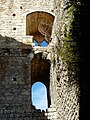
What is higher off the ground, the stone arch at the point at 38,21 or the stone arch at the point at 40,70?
the stone arch at the point at 38,21

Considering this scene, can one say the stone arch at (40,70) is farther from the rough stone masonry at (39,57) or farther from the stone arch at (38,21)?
the stone arch at (38,21)

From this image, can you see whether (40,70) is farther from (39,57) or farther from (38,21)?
(38,21)

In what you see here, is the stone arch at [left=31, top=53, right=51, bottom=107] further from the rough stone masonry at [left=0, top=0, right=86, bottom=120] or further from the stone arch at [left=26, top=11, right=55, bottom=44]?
the stone arch at [left=26, top=11, right=55, bottom=44]

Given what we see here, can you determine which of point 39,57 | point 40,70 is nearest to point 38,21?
point 40,70

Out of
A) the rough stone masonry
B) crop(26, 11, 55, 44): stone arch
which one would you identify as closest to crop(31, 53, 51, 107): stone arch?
the rough stone masonry

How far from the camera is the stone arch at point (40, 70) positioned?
13.1 meters

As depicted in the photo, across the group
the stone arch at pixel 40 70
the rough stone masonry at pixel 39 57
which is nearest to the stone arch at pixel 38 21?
the rough stone masonry at pixel 39 57

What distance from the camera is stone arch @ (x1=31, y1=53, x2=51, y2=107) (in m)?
13.1

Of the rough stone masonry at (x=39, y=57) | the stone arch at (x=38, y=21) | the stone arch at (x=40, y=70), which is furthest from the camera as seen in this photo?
the stone arch at (x=38, y=21)

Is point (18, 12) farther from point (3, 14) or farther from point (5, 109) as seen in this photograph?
point (5, 109)

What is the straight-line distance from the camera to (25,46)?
1268 centimetres

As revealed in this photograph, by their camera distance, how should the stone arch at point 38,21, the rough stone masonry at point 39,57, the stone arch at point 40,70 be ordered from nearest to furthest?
the rough stone masonry at point 39,57 → the stone arch at point 40,70 → the stone arch at point 38,21

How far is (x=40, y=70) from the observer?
46.2 ft

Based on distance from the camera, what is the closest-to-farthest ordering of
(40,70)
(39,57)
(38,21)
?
(39,57) < (40,70) < (38,21)
